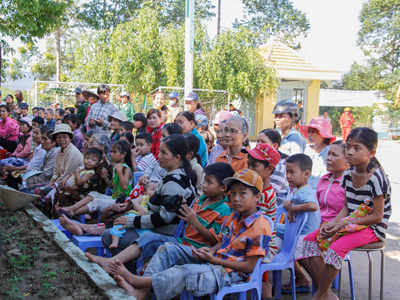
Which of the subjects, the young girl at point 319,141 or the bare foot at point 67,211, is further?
the bare foot at point 67,211

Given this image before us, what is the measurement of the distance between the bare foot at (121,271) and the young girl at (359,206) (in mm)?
1460

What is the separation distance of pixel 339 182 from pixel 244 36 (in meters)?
15.8

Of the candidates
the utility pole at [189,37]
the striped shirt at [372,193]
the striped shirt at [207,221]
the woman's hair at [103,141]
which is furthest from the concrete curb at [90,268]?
the utility pole at [189,37]

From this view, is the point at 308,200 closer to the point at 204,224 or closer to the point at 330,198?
the point at 330,198

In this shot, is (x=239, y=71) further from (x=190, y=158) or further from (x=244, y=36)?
(x=190, y=158)

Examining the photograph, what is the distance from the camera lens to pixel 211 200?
3057 mm

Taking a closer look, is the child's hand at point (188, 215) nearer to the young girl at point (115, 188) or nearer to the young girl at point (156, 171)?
the young girl at point (156, 171)

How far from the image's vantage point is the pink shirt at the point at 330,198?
134 inches

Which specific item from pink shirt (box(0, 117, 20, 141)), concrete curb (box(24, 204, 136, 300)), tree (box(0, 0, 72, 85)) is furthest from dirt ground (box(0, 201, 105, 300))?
tree (box(0, 0, 72, 85))

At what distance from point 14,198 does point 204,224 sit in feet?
9.65

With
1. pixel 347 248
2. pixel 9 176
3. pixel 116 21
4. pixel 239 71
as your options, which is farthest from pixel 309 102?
pixel 347 248

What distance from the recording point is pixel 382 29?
34.6 metres

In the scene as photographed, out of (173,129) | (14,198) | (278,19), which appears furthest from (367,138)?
(278,19)

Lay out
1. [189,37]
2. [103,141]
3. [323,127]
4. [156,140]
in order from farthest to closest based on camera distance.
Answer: [189,37], [156,140], [103,141], [323,127]
